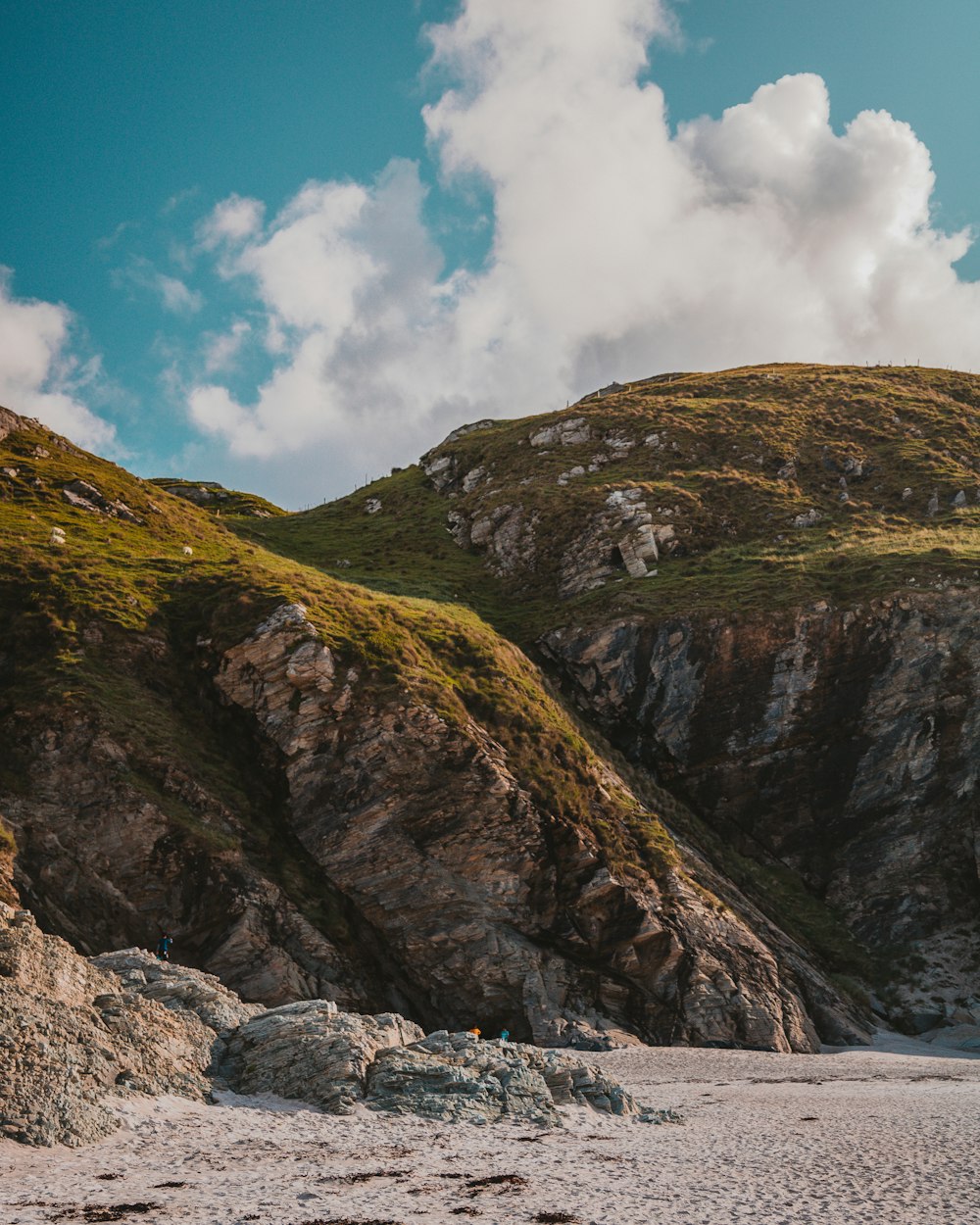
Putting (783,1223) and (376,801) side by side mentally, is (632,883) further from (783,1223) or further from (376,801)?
(783,1223)

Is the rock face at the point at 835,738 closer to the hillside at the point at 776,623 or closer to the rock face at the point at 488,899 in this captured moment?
the hillside at the point at 776,623

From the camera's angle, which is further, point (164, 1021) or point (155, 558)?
point (155, 558)

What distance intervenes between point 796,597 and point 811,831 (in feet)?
59.8

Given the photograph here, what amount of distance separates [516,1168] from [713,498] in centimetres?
8111

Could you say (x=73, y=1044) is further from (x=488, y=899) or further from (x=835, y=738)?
(x=835, y=738)

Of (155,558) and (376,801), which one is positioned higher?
(155,558)

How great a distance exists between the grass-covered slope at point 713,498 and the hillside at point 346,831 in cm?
2455

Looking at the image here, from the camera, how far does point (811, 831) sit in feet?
211

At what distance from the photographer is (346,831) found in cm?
4941

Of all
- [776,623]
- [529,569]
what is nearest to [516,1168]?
[776,623]

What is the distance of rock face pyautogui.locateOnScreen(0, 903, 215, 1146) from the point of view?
2102 cm

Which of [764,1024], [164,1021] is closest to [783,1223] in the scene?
[164,1021]

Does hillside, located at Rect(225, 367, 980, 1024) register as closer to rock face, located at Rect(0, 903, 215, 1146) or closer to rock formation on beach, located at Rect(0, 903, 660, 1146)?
rock formation on beach, located at Rect(0, 903, 660, 1146)

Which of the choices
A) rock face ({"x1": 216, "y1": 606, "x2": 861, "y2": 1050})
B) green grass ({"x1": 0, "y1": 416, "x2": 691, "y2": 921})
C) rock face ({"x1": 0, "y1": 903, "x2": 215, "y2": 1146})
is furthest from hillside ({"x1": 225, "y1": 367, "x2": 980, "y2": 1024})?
rock face ({"x1": 0, "y1": 903, "x2": 215, "y2": 1146})
